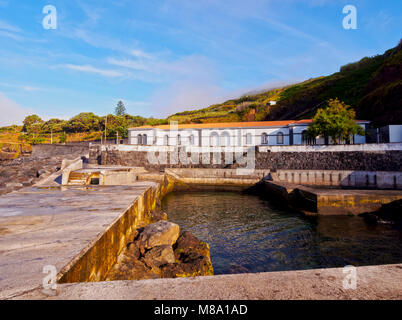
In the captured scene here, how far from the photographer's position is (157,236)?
17.4 feet

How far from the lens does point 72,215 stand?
14.7 feet

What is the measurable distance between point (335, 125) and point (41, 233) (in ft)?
95.7

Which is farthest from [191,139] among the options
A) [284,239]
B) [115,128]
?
[284,239]

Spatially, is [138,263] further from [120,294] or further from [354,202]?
[354,202]

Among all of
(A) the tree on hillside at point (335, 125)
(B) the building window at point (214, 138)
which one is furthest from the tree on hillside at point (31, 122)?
(A) the tree on hillside at point (335, 125)

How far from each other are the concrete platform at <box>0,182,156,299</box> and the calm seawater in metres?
3.56

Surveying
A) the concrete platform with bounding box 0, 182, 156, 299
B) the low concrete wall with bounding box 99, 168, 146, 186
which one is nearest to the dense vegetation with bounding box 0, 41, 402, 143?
the low concrete wall with bounding box 99, 168, 146, 186

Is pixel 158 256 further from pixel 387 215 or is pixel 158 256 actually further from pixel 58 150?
pixel 58 150

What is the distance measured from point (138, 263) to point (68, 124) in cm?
6325

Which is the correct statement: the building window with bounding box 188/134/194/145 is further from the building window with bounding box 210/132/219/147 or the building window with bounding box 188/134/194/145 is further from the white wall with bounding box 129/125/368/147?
the building window with bounding box 210/132/219/147

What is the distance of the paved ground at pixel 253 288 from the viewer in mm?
1682

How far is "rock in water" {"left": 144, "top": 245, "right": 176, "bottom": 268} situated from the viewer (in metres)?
4.59

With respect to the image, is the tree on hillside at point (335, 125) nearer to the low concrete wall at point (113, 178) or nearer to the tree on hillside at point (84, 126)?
the low concrete wall at point (113, 178)

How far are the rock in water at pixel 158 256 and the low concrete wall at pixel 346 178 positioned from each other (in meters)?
18.0
